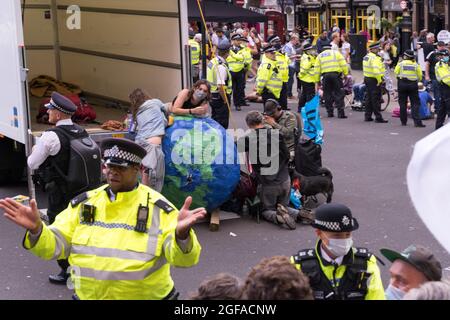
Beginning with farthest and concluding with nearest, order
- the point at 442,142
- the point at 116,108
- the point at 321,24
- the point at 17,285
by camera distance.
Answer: the point at 321,24 < the point at 116,108 < the point at 17,285 < the point at 442,142

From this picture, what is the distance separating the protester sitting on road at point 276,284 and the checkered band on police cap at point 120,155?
Result: 5.33 feet

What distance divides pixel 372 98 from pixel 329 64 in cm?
115

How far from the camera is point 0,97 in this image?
11297 millimetres

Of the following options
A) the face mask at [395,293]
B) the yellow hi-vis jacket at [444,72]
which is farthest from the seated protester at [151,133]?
the yellow hi-vis jacket at [444,72]

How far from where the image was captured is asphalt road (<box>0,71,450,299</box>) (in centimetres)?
873

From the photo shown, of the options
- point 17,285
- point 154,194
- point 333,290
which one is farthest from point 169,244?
point 17,285

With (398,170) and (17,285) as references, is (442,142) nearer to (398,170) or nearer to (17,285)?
(17,285)

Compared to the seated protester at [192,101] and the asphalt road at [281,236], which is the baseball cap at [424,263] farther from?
the seated protester at [192,101]

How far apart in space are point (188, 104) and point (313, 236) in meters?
2.13

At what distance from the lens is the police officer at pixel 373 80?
61.0 feet

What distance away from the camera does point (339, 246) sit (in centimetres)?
520

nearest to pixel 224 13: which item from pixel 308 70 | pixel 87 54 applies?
pixel 308 70

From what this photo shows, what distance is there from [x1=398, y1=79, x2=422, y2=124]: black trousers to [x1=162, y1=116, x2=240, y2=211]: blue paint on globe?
812 cm

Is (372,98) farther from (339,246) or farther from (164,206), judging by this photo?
(164,206)
